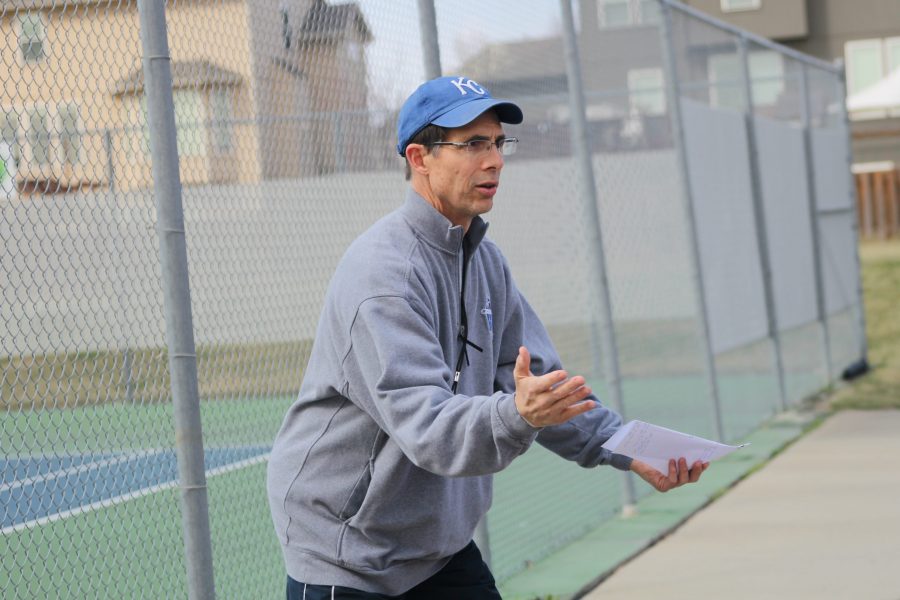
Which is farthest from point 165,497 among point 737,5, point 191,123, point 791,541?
point 737,5

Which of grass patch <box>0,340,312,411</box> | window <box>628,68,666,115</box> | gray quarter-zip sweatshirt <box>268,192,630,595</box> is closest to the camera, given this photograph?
gray quarter-zip sweatshirt <box>268,192,630,595</box>

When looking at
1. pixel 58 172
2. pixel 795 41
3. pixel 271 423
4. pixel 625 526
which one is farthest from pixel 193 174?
pixel 795 41

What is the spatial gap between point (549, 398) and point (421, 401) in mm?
334

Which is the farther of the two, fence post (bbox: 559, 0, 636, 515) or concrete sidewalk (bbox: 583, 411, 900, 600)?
fence post (bbox: 559, 0, 636, 515)

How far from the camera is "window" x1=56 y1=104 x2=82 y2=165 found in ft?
13.0

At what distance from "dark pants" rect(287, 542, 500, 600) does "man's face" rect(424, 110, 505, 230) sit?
0.89 m

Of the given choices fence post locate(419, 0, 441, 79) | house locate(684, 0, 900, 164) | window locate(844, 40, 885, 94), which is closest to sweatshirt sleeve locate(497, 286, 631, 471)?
fence post locate(419, 0, 441, 79)

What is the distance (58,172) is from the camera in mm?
4172

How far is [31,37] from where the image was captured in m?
3.83

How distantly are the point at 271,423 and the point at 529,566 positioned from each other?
5.29 ft

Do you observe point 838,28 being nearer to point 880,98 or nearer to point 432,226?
point 880,98

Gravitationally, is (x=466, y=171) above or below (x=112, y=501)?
above

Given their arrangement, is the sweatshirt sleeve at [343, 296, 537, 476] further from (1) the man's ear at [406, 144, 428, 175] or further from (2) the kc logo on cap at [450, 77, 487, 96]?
(2) the kc logo on cap at [450, 77, 487, 96]

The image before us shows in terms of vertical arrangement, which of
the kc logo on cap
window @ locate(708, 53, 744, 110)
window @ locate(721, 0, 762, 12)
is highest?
window @ locate(721, 0, 762, 12)
